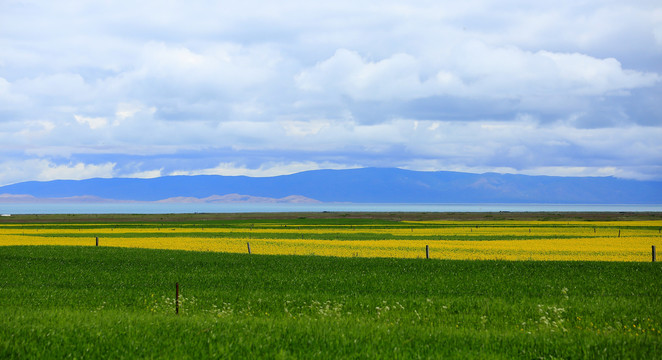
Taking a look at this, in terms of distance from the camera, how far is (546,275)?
29234 mm

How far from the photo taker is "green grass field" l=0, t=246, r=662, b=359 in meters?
12.6

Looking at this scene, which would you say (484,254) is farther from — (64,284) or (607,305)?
(64,284)

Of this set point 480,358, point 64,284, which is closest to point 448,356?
point 480,358

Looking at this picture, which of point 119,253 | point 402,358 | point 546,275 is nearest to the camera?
point 402,358

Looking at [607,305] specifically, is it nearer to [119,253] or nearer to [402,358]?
[402,358]

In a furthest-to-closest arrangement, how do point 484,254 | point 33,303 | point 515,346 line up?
point 484,254 → point 33,303 → point 515,346

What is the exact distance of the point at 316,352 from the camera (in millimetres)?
12273

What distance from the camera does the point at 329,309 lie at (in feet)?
62.8

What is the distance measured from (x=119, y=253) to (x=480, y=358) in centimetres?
3627

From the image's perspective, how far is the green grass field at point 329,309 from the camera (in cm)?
1256

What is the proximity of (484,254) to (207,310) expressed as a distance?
3353cm

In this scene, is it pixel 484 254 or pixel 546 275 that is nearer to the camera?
pixel 546 275

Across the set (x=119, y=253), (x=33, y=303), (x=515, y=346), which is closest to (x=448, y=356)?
(x=515, y=346)

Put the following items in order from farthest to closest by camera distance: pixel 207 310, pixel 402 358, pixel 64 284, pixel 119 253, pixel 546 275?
pixel 119 253
pixel 546 275
pixel 64 284
pixel 207 310
pixel 402 358
